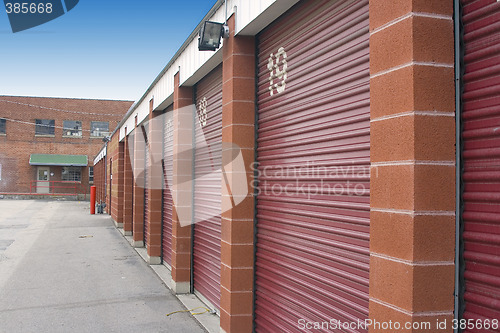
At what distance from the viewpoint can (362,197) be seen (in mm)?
3217

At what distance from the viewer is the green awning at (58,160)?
40.9 m

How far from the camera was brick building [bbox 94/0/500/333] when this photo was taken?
2.35m

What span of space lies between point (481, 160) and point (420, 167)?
1.08 ft

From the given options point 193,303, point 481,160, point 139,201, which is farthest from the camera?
point 139,201

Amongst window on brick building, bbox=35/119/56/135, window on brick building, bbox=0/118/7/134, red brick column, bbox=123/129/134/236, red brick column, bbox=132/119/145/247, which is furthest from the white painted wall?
window on brick building, bbox=0/118/7/134

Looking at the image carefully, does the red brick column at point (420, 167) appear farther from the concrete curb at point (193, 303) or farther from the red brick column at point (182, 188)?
the red brick column at point (182, 188)

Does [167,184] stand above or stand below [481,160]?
below

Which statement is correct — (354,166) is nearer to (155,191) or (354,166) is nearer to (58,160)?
(155,191)

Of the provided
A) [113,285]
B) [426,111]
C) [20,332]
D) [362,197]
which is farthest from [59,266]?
[426,111]

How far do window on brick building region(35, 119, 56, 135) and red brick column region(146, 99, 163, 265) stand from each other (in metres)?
35.9

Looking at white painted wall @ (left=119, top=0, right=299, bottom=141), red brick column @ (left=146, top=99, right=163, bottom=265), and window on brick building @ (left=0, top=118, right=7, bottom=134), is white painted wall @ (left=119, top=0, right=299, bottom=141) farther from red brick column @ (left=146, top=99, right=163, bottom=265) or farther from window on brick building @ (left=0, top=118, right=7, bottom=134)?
window on brick building @ (left=0, top=118, right=7, bottom=134)

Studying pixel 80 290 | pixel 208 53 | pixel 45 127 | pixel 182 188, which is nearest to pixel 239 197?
pixel 208 53

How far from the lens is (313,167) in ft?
12.8

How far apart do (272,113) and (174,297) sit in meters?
4.51
